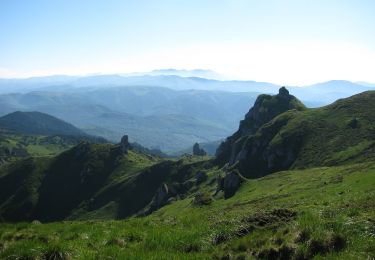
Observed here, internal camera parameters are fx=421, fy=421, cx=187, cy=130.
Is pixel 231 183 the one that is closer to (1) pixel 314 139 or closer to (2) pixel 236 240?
(1) pixel 314 139

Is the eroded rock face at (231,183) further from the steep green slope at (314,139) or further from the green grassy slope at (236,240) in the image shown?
the green grassy slope at (236,240)

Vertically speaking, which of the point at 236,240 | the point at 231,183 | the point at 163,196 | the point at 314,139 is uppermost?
the point at 236,240

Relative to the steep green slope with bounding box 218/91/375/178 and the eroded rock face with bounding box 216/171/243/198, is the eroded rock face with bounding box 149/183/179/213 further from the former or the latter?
the eroded rock face with bounding box 216/171/243/198

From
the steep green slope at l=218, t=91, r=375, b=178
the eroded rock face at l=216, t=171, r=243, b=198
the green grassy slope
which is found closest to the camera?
the green grassy slope

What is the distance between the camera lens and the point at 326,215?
62.3 ft

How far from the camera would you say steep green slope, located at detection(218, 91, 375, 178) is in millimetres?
144375

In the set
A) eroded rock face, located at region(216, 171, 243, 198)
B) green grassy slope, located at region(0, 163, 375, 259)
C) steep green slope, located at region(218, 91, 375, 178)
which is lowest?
eroded rock face, located at region(216, 171, 243, 198)

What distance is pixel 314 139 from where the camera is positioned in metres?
164

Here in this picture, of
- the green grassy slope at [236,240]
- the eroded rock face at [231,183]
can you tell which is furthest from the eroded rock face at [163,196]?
the green grassy slope at [236,240]

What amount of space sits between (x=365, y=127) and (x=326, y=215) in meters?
149

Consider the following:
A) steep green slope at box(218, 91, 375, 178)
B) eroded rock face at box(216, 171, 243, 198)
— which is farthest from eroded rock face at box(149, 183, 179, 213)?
eroded rock face at box(216, 171, 243, 198)

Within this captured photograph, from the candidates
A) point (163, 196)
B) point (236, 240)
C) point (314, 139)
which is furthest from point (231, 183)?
point (236, 240)

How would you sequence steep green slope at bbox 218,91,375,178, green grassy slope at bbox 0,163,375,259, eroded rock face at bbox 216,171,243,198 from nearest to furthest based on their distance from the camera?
green grassy slope at bbox 0,163,375,259 < eroded rock face at bbox 216,171,243,198 < steep green slope at bbox 218,91,375,178

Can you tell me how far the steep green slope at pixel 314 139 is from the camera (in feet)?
474
